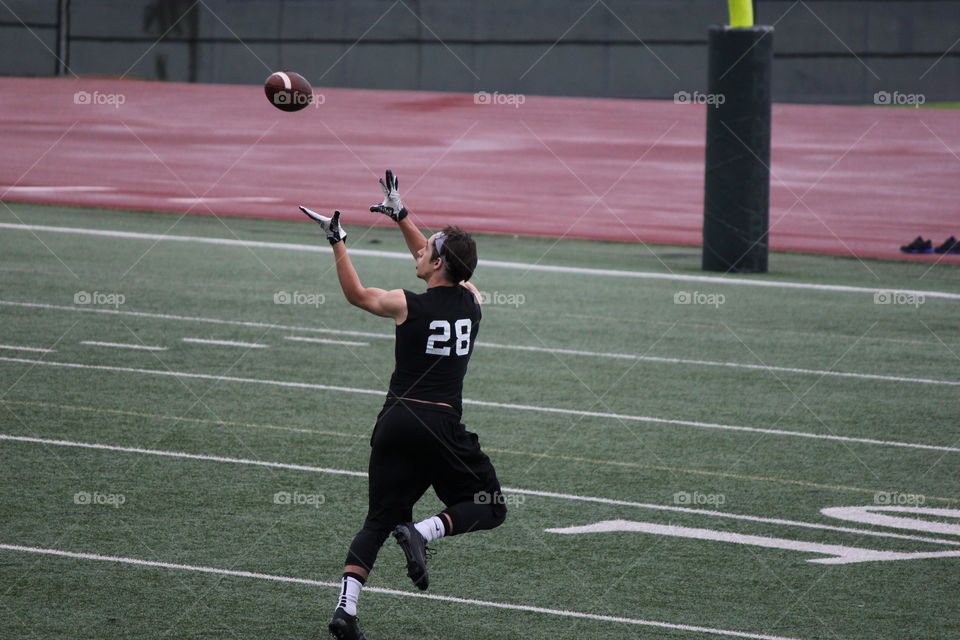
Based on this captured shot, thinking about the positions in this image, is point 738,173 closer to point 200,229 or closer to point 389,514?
point 200,229

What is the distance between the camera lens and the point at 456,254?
6.41 meters

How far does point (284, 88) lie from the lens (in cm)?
834

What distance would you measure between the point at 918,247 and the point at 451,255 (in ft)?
53.2

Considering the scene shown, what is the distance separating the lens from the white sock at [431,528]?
6.38 metres

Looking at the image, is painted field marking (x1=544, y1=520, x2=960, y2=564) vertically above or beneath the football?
beneath

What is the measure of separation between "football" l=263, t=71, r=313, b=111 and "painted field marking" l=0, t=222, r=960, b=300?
1061cm

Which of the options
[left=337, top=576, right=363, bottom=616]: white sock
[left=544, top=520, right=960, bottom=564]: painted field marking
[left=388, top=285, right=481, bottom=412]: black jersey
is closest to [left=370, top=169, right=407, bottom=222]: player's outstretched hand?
[left=388, top=285, right=481, bottom=412]: black jersey

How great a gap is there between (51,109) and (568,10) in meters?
13.4

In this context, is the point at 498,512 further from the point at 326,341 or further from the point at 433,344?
the point at 326,341

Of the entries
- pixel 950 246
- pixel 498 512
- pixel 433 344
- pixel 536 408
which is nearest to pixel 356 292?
pixel 433 344

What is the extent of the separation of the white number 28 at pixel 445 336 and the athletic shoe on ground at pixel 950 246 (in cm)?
1617

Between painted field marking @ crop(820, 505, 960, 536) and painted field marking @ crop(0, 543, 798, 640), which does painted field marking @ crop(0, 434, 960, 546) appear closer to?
painted field marking @ crop(820, 505, 960, 536)

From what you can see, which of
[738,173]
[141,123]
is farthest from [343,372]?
[141,123]

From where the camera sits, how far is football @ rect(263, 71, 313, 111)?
834cm
